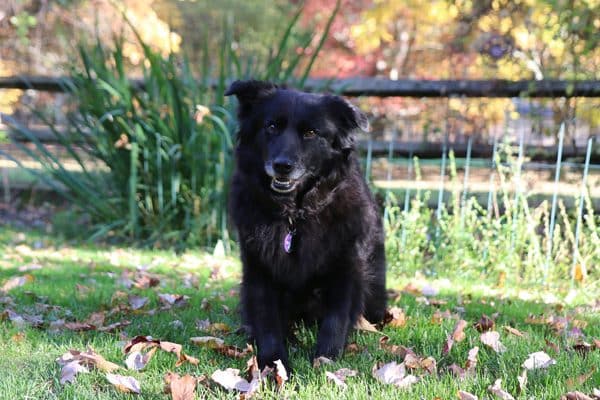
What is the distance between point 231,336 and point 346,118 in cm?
119

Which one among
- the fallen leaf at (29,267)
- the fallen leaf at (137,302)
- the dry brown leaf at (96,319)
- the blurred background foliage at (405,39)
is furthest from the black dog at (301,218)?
the blurred background foliage at (405,39)

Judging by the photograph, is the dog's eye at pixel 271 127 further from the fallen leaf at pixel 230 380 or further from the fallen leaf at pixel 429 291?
the fallen leaf at pixel 429 291

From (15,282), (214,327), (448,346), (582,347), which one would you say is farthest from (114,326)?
(582,347)

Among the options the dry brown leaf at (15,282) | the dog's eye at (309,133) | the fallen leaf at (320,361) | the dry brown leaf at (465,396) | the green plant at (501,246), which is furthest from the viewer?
the green plant at (501,246)

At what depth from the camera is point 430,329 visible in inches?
121

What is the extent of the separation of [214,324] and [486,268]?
108 inches

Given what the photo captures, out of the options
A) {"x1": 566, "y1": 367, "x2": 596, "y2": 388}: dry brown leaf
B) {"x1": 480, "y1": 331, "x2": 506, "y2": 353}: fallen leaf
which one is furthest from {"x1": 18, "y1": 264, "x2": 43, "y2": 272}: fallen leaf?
{"x1": 566, "y1": 367, "x2": 596, "y2": 388}: dry brown leaf

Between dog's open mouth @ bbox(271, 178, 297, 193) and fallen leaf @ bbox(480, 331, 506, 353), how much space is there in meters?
1.07

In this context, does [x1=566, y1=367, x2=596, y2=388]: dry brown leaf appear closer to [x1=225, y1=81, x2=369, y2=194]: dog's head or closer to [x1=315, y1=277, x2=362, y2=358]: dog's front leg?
[x1=315, y1=277, x2=362, y2=358]: dog's front leg

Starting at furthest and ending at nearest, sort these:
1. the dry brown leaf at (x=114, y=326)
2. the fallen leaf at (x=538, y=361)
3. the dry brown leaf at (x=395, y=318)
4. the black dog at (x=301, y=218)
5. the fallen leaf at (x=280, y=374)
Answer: the dry brown leaf at (x=395, y=318) → the dry brown leaf at (x=114, y=326) → the black dog at (x=301, y=218) → the fallen leaf at (x=538, y=361) → the fallen leaf at (x=280, y=374)

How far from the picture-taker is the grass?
2209 millimetres

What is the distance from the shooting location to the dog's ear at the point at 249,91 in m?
3.03

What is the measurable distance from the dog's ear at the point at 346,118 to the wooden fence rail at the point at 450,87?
3153 mm

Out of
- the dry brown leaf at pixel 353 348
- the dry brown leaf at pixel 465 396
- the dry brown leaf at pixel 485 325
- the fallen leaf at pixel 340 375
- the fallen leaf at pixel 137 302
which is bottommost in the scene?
the fallen leaf at pixel 137 302
